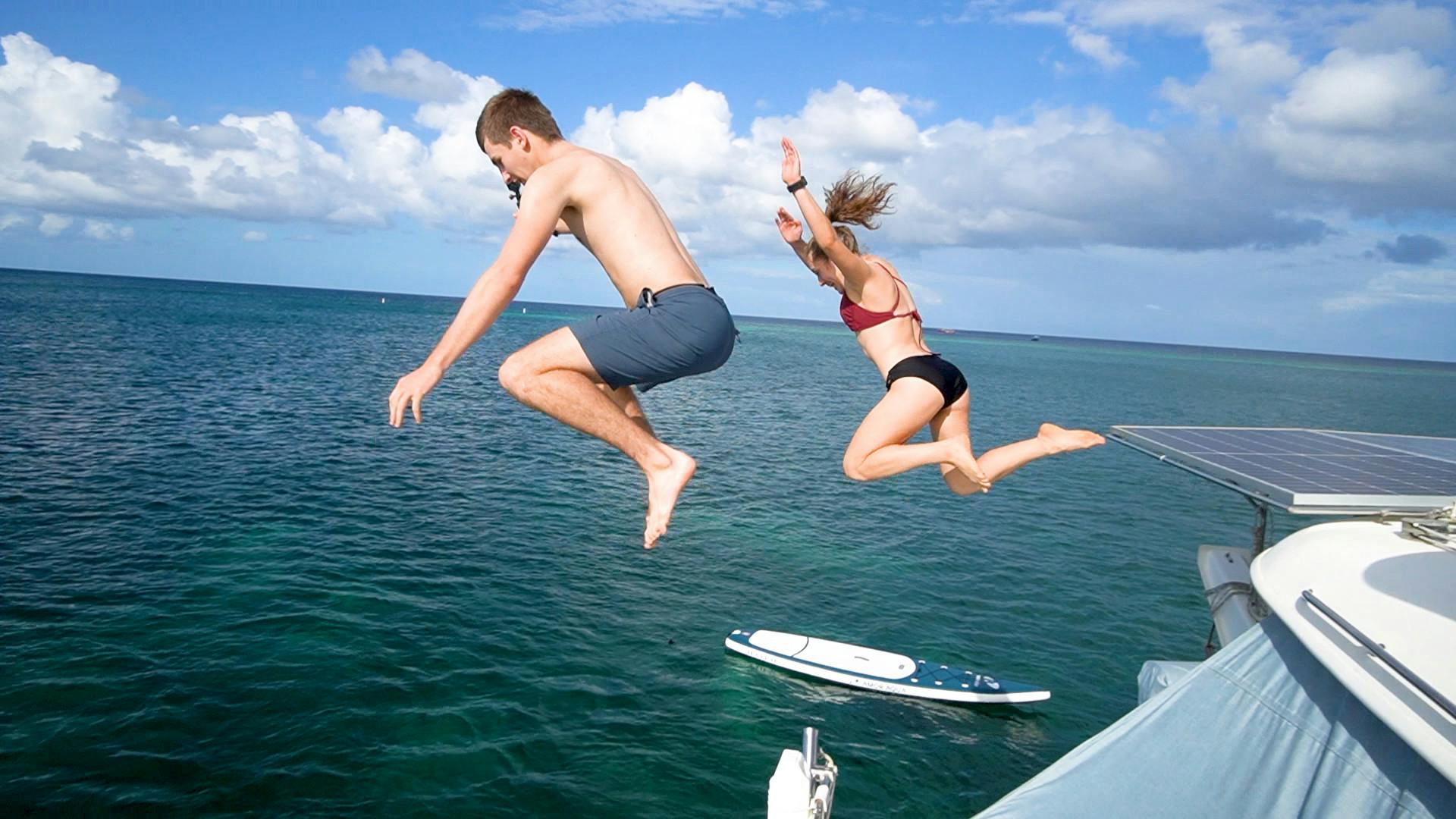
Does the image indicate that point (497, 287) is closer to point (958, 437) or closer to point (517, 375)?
point (517, 375)

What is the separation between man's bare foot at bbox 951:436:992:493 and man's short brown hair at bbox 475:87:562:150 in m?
3.83

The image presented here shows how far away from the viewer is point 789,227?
7.03m

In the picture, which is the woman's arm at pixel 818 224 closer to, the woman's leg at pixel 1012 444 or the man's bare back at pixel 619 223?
the man's bare back at pixel 619 223

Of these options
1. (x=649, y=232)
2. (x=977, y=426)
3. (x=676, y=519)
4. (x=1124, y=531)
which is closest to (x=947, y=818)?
(x=649, y=232)

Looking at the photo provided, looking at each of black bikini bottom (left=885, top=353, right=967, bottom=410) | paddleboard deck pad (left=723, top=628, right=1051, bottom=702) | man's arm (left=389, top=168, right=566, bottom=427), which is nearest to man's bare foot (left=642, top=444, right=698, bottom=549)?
man's arm (left=389, top=168, right=566, bottom=427)

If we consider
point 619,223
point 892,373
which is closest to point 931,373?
point 892,373

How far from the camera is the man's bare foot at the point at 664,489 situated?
604 cm

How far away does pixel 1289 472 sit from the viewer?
31.7ft

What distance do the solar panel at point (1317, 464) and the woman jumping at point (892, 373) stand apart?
225 cm

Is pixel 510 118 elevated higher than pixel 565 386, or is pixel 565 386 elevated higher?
pixel 510 118

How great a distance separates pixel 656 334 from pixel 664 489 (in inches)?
47.2

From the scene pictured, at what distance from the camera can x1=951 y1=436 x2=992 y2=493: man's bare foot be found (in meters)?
7.02

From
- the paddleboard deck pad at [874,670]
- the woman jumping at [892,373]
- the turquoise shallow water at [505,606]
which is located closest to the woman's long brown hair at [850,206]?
the woman jumping at [892,373]

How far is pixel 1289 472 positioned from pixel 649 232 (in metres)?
7.86
